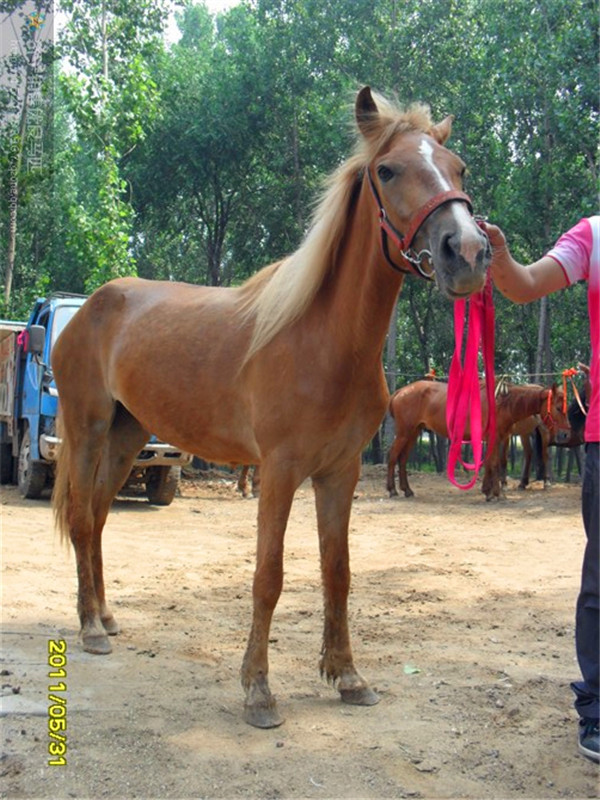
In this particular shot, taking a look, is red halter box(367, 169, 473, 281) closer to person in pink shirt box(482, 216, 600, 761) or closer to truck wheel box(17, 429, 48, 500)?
person in pink shirt box(482, 216, 600, 761)

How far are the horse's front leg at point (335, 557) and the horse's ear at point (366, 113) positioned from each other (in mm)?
1449

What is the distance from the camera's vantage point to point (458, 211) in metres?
2.61

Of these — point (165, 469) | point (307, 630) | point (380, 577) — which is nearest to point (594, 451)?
point (307, 630)

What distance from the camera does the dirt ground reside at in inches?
105

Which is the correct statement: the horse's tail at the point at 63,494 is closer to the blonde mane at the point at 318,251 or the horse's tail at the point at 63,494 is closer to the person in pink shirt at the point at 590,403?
the blonde mane at the point at 318,251

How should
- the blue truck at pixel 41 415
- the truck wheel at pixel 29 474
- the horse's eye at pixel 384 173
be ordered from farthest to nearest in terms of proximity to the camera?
the truck wheel at pixel 29 474, the blue truck at pixel 41 415, the horse's eye at pixel 384 173

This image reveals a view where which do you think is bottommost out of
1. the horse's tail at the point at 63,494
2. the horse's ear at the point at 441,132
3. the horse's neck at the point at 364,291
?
the horse's tail at the point at 63,494

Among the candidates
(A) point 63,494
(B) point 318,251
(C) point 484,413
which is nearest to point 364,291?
(B) point 318,251

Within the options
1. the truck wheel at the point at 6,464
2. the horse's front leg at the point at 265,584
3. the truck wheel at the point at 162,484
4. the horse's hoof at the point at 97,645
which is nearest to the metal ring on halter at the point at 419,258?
the horse's front leg at the point at 265,584

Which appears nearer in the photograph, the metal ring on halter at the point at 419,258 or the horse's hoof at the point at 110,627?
the metal ring on halter at the point at 419,258

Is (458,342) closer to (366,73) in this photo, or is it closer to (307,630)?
(307,630)

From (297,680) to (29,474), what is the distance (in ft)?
23.6

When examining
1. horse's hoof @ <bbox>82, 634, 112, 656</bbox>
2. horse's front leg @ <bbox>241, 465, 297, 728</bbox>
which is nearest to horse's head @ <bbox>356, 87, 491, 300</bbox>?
horse's front leg @ <bbox>241, 465, 297, 728</bbox>

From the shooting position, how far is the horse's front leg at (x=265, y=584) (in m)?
3.18
